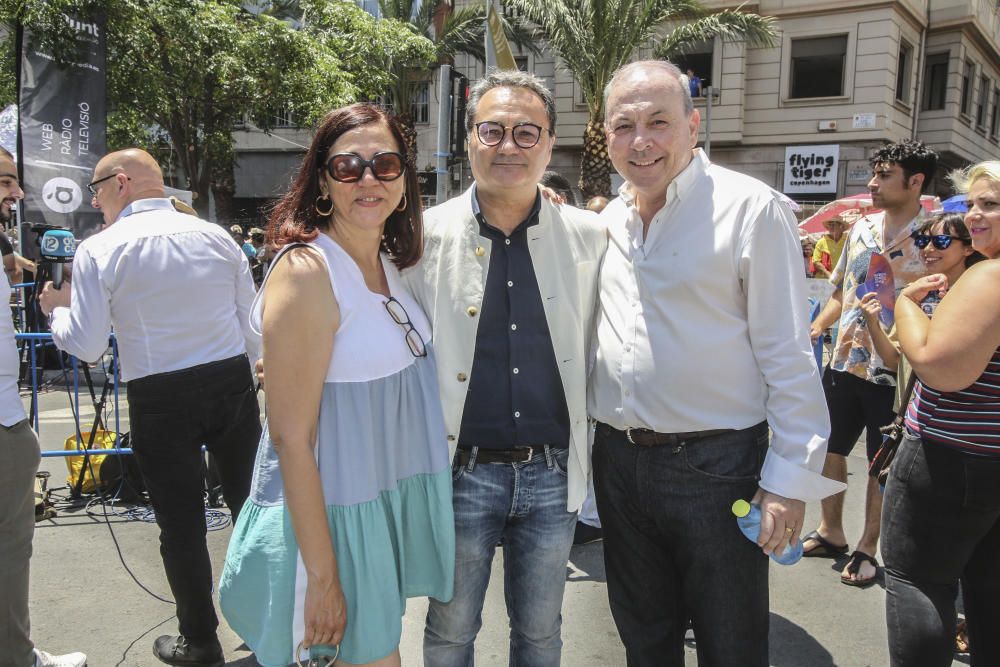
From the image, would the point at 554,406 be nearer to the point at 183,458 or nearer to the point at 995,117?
the point at 183,458

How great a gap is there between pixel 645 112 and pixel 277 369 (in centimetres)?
129

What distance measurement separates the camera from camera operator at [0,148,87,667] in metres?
2.38

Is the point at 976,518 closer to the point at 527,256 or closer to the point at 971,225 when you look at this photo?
the point at 971,225

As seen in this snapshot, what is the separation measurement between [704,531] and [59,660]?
2.59 meters

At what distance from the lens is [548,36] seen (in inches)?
694

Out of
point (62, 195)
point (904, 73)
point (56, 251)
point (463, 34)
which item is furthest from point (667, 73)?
point (904, 73)

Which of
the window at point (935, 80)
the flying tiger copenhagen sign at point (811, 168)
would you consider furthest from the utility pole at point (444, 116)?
the window at point (935, 80)

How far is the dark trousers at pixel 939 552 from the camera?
2.21 metres

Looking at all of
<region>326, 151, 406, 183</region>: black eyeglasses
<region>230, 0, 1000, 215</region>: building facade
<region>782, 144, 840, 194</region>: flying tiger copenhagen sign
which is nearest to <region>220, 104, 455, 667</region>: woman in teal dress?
<region>326, 151, 406, 183</region>: black eyeglasses

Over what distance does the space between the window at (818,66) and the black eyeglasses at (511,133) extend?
20412 millimetres

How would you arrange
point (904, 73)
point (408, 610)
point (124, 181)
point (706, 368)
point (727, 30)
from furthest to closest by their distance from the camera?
point (904, 73), point (727, 30), point (408, 610), point (124, 181), point (706, 368)

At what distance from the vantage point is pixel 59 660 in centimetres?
283

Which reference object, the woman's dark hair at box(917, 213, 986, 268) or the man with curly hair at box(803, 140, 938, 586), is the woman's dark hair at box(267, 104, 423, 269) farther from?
the man with curly hair at box(803, 140, 938, 586)

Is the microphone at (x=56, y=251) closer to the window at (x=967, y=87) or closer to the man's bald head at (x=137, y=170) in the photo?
the man's bald head at (x=137, y=170)
